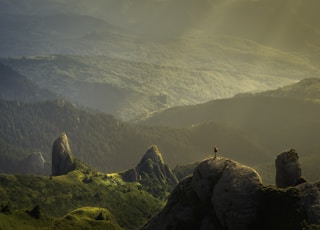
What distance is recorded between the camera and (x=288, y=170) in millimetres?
107438

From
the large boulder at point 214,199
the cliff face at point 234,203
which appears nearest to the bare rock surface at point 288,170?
the cliff face at point 234,203

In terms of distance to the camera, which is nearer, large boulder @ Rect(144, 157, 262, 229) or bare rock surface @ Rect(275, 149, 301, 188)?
large boulder @ Rect(144, 157, 262, 229)

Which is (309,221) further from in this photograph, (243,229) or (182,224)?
(182,224)

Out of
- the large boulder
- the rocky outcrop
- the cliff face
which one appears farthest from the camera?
the rocky outcrop

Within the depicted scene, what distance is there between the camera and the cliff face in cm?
8656

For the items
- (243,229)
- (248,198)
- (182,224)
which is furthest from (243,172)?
(182,224)

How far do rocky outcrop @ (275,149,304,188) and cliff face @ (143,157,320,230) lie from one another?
50.4ft

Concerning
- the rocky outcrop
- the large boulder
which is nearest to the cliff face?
the large boulder

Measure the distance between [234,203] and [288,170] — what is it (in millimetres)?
22704

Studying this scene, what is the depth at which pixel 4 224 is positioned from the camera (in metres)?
125

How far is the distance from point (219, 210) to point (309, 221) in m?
17.9

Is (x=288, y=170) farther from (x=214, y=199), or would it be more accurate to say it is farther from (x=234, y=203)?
(x=234, y=203)

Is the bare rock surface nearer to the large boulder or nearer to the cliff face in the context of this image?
the cliff face

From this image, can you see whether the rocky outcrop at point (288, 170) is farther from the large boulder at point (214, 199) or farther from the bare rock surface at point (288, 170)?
the large boulder at point (214, 199)
